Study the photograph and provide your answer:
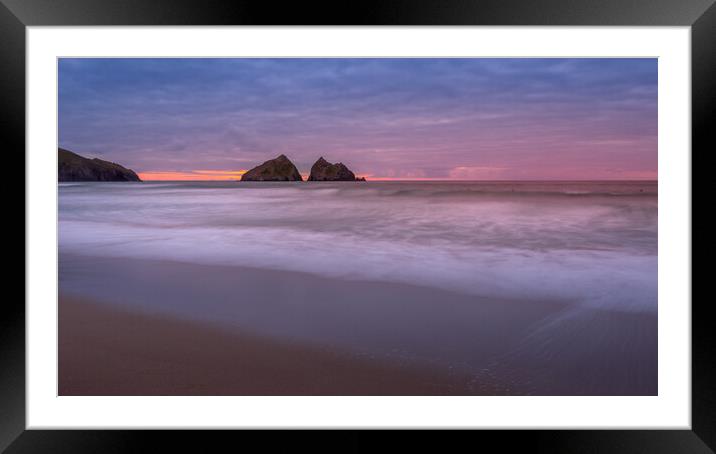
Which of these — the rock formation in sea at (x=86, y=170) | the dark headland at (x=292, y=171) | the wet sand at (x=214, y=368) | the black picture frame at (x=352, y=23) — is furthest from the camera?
the dark headland at (x=292, y=171)

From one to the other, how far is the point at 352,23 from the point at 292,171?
765 inches

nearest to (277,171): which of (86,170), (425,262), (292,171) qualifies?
(292,171)

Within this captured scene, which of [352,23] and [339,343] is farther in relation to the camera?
[339,343]

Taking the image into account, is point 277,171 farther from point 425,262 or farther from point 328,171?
point 425,262

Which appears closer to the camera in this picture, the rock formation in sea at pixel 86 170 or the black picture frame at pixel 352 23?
the black picture frame at pixel 352 23

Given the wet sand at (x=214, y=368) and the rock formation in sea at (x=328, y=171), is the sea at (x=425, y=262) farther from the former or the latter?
the rock formation in sea at (x=328, y=171)

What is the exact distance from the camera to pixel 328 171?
19641mm

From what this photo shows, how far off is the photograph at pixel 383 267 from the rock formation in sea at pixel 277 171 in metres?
6.26

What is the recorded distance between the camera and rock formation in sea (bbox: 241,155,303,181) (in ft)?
64.0

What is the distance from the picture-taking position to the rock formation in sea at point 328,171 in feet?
63.4

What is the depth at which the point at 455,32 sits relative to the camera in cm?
116

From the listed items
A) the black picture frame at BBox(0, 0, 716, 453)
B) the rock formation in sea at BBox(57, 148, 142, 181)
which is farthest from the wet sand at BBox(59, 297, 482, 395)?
the rock formation in sea at BBox(57, 148, 142, 181)

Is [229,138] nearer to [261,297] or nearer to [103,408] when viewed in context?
[261,297]

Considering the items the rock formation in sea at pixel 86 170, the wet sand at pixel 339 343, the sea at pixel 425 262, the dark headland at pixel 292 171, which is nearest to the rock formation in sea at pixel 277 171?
the dark headland at pixel 292 171
